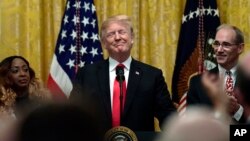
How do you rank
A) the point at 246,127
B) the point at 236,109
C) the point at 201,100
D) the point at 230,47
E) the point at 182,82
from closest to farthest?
the point at 246,127 → the point at 236,109 → the point at 201,100 → the point at 230,47 → the point at 182,82

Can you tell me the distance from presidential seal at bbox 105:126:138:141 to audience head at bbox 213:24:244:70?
1756mm

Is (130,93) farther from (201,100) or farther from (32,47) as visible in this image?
(32,47)

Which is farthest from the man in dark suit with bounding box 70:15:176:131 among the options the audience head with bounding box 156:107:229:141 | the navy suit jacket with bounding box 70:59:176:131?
the audience head with bounding box 156:107:229:141

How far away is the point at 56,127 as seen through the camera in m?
0.91

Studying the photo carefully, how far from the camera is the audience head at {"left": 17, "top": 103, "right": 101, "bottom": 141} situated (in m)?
0.91

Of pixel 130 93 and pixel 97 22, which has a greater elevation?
pixel 97 22

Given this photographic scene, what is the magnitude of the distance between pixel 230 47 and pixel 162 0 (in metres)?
1.80

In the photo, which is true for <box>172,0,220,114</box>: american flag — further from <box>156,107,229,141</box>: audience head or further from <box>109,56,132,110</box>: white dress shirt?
<box>156,107,229,141</box>: audience head

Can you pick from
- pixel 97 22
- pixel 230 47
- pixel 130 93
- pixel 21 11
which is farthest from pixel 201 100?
pixel 21 11

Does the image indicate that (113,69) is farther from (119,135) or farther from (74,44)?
(74,44)

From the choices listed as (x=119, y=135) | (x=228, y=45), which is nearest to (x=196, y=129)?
(x=119, y=135)

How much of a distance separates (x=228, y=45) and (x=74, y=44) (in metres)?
2.04

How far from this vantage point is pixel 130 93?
139 inches

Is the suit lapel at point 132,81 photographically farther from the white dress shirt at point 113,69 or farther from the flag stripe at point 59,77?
the flag stripe at point 59,77
